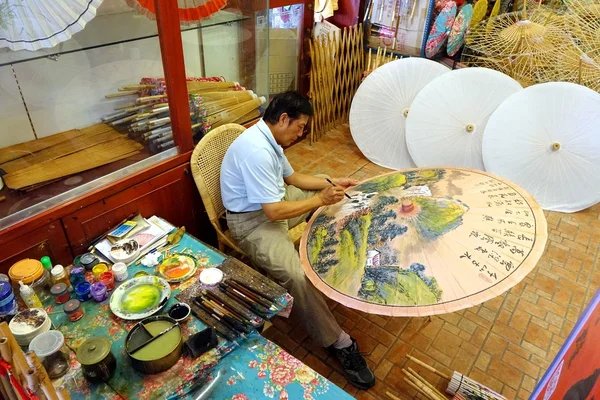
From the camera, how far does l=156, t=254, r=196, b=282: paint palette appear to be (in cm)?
198

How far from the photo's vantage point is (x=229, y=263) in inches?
80.9

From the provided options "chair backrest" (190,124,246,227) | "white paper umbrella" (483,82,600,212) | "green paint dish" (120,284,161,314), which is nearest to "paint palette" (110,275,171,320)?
"green paint dish" (120,284,161,314)

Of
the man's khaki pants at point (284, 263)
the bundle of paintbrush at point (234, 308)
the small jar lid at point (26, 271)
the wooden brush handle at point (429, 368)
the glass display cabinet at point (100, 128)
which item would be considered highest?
the glass display cabinet at point (100, 128)

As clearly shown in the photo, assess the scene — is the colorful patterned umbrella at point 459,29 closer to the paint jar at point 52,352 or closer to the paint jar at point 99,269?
the paint jar at point 99,269

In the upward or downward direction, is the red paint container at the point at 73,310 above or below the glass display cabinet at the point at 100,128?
below

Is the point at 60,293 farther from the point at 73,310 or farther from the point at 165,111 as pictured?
the point at 165,111

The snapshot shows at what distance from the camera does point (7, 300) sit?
1677 mm

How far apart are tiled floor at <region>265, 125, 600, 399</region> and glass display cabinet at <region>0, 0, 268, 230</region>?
1.47 meters

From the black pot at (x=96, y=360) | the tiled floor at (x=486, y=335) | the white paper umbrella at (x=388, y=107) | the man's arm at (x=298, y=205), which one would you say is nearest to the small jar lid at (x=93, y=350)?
the black pot at (x=96, y=360)

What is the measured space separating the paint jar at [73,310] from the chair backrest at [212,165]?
0.99 meters

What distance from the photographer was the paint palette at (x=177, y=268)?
198 centimetres

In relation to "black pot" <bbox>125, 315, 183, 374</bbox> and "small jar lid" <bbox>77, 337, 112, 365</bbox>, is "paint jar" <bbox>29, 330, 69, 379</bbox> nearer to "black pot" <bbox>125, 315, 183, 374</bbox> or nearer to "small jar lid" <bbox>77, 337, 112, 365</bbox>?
"small jar lid" <bbox>77, 337, 112, 365</bbox>

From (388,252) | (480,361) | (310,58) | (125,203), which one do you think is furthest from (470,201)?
(310,58)

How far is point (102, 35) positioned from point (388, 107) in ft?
9.24
